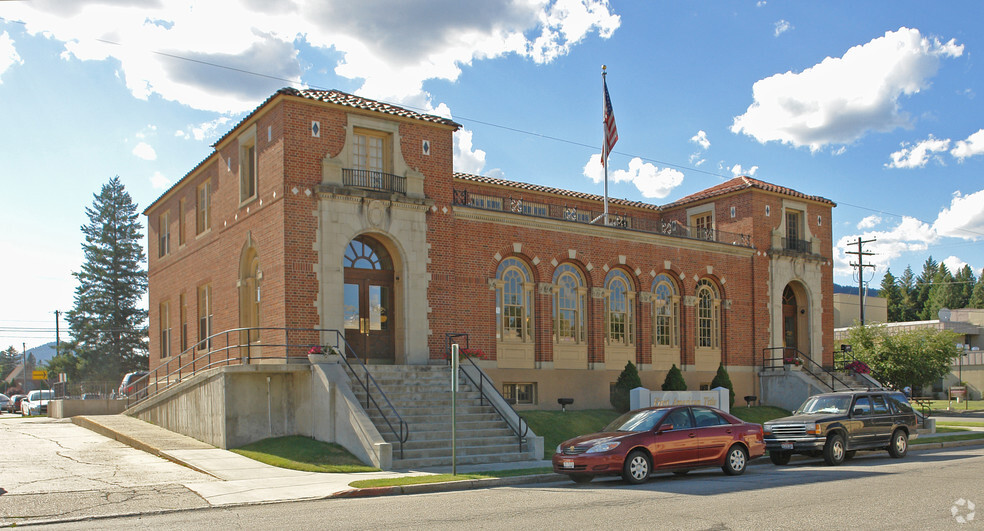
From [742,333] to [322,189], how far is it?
19.0 metres

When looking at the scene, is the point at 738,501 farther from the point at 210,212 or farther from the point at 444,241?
the point at 210,212

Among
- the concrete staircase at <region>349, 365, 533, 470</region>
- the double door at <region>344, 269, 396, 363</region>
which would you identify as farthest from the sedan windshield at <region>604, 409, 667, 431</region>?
the double door at <region>344, 269, 396, 363</region>

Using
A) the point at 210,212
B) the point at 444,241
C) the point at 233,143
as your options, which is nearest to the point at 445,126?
the point at 444,241

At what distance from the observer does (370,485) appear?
1459 cm

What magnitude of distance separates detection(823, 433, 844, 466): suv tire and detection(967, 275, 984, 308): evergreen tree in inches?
4118

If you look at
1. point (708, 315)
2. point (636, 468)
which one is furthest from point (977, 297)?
point (636, 468)

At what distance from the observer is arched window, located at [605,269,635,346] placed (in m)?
29.5

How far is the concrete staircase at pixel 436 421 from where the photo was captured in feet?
60.0

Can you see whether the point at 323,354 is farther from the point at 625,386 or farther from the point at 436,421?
the point at 625,386

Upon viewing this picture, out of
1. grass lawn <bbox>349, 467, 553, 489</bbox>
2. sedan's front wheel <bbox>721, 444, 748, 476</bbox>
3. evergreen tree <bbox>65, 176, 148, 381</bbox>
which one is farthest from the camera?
evergreen tree <bbox>65, 176, 148, 381</bbox>

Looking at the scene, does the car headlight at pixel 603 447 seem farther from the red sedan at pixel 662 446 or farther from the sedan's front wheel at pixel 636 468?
the sedan's front wheel at pixel 636 468

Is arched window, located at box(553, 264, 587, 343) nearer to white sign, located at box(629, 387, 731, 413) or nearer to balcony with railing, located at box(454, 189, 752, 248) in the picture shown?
balcony with railing, located at box(454, 189, 752, 248)

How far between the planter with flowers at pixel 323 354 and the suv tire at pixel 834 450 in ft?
39.0

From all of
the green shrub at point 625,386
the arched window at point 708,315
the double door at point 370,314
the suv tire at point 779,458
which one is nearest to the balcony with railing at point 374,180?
the double door at point 370,314
